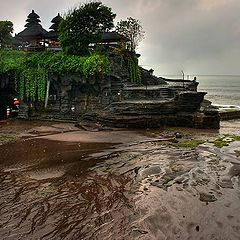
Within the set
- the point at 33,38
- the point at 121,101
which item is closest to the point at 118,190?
the point at 121,101

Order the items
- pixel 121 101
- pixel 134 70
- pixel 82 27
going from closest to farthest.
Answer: pixel 121 101, pixel 82 27, pixel 134 70

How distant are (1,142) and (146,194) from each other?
1639 cm

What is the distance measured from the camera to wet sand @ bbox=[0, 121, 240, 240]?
10945mm

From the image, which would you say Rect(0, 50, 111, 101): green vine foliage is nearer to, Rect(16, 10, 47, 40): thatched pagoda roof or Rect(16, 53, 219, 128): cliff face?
Rect(16, 53, 219, 128): cliff face

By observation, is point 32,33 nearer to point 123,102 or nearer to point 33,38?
point 33,38

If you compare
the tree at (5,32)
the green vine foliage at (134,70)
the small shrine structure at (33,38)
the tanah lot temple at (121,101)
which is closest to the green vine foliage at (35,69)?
the tanah lot temple at (121,101)

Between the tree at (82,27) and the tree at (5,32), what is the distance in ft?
42.6

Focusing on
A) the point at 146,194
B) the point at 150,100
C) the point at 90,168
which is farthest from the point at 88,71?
the point at 146,194

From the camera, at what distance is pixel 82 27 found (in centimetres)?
4050

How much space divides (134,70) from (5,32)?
75.1 ft

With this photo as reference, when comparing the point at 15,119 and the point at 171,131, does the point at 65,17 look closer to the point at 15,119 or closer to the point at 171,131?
the point at 15,119

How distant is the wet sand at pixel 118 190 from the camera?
10.9m

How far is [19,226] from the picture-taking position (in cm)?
1112

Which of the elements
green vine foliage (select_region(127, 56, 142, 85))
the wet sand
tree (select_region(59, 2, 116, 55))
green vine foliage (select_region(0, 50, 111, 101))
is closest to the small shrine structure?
green vine foliage (select_region(0, 50, 111, 101))
